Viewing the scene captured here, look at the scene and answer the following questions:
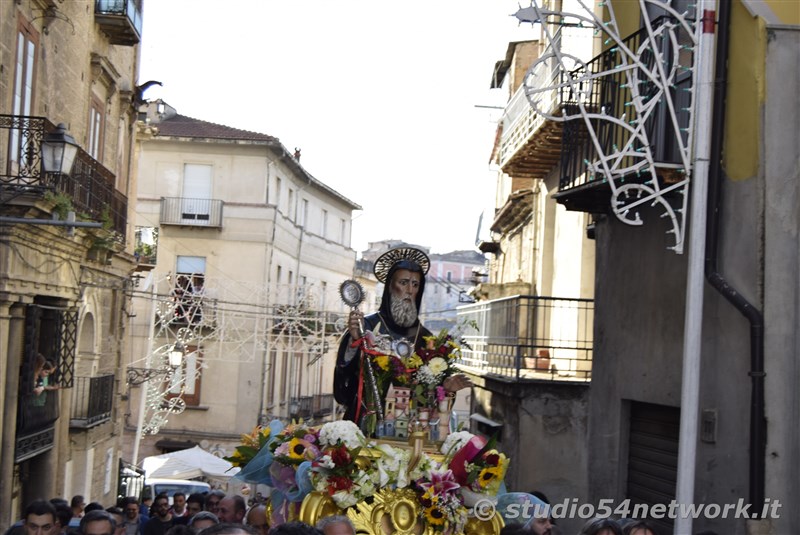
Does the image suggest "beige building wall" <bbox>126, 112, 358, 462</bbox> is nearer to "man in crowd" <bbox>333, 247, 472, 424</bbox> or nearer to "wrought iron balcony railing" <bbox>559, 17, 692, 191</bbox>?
"wrought iron balcony railing" <bbox>559, 17, 692, 191</bbox>

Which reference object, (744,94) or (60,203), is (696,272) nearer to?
(744,94)

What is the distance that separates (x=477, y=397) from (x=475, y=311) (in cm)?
143

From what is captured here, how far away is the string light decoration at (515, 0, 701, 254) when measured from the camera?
9766 millimetres

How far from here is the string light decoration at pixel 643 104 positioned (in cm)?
977

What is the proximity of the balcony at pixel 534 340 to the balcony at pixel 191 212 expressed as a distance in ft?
66.3

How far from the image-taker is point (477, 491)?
8.38 m

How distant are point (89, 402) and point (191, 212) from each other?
57.0 feet

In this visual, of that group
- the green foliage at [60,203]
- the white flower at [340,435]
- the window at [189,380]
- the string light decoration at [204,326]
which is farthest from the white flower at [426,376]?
the window at [189,380]

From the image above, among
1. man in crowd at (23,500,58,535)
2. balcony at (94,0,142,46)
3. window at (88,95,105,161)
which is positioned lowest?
man in crowd at (23,500,58,535)

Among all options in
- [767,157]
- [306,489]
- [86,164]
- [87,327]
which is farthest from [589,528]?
[87,327]

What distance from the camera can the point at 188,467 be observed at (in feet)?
91.2

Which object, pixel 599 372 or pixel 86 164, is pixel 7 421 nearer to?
pixel 86 164

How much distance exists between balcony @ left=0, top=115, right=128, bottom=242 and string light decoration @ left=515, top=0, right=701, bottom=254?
6.71 metres

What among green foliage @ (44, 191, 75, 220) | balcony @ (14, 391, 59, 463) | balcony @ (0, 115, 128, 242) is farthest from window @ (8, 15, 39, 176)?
balcony @ (14, 391, 59, 463)
